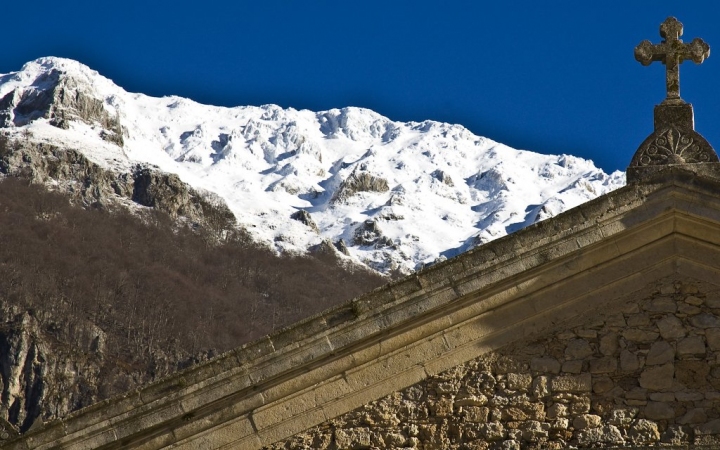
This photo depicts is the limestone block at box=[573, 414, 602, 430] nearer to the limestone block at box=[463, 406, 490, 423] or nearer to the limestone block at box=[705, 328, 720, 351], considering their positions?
the limestone block at box=[463, 406, 490, 423]

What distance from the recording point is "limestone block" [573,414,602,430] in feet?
29.4

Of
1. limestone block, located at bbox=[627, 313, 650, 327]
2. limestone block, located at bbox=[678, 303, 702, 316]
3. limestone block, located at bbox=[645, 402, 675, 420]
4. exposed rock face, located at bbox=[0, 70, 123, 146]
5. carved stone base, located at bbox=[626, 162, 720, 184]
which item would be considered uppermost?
exposed rock face, located at bbox=[0, 70, 123, 146]

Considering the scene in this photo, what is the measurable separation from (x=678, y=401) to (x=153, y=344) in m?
74.7

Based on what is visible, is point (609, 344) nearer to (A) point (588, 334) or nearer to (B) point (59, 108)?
(A) point (588, 334)

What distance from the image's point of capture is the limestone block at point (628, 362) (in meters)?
9.05

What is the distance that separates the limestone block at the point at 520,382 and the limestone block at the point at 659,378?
2.65 feet

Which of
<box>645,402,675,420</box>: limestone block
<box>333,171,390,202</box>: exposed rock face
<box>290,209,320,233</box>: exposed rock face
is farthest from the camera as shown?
<box>333,171,390,202</box>: exposed rock face

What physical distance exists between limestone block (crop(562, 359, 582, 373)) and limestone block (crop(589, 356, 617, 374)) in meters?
0.08

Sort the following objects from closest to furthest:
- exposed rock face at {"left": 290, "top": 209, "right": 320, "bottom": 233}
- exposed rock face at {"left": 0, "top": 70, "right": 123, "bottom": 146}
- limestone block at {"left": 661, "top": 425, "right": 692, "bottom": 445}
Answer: limestone block at {"left": 661, "top": 425, "right": 692, "bottom": 445} < exposed rock face at {"left": 290, "top": 209, "right": 320, "bottom": 233} < exposed rock face at {"left": 0, "top": 70, "right": 123, "bottom": 146}

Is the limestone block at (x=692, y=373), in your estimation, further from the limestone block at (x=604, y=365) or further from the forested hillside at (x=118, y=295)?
the forested hillside at (x=118, y=295)

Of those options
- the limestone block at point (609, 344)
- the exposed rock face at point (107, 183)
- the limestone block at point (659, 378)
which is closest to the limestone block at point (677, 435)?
the limestone block at point (659, 378)

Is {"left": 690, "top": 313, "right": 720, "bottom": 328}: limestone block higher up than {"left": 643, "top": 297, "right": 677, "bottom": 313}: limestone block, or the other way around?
{"left": 643, "top": 297, "right": 677, "bottom": 313}: limestone block

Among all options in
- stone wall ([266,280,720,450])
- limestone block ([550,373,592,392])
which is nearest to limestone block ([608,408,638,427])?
stone wall ([266,280,720,450])

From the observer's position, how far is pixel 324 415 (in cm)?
920
